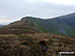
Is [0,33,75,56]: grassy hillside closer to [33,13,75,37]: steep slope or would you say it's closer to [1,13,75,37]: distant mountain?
[1,13,75,37]: distant mountain

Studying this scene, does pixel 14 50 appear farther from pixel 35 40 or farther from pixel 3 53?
pixel 35 40

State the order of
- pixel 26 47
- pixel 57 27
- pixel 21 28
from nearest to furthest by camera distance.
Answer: pixel 26 47 < pixel 21 28 < pixel 57 27

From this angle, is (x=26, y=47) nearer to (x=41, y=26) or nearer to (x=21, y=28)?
(x=21, y=28)

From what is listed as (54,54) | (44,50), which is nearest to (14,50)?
(44,50)

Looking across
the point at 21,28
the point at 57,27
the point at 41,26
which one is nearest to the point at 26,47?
the point at 21,28

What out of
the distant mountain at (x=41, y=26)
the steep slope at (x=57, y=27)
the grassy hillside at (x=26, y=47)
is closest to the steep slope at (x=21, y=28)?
the distant mountain at (x=41, y=26)

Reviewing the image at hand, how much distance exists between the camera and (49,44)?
1120 inches

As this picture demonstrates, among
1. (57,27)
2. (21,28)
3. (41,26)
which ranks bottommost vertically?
(57,27)

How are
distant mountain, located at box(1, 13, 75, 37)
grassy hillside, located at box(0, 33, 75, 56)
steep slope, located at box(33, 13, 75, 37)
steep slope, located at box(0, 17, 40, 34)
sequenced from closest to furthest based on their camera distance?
grassy hillside, located at box(0, 33, 75, 56)
steep slope, located at box(0, 17, 40, 34)
distant mountain, located at box(1, 13, 75, 37)
steep slope, located at box(33, 13, 75, 37)

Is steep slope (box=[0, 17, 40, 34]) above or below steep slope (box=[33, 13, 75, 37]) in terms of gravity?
above

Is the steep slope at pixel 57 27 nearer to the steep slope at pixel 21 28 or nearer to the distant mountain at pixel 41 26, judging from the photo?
Result: the distant mountain at pixel 41 26

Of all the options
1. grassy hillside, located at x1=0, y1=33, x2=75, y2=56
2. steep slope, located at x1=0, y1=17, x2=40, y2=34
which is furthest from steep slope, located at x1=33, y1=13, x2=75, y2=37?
grassy hillside, located at x1=0, y1=33, x2=75, y2=56

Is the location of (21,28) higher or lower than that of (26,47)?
lower

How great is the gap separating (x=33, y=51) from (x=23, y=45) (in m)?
3.16
